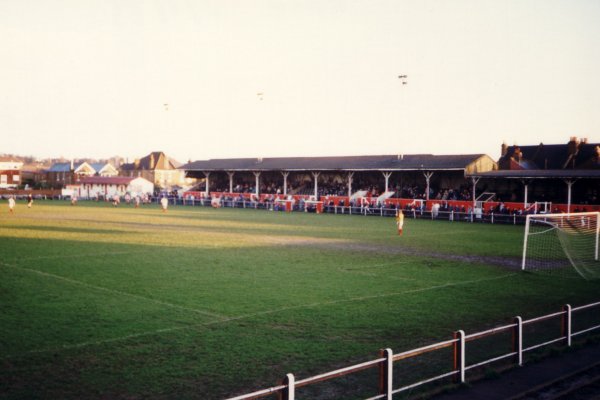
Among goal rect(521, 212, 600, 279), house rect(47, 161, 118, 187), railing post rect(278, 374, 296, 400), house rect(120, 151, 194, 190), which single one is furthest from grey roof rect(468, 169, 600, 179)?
house rect(120, 151, 194, 190)

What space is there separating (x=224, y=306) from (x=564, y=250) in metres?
15.9

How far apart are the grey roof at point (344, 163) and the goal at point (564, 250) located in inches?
679

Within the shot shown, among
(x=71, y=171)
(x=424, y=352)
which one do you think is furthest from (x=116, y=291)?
(x=71, y=171)

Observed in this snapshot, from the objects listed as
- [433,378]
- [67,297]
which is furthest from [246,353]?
[67,297]

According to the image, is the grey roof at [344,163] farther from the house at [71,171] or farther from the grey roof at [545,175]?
the house at [71,171]

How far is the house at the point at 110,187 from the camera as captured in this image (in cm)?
7406

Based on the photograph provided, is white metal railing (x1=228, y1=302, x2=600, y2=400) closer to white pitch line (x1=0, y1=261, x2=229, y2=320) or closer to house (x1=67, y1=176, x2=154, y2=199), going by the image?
white pitch line (x1=0, y1=261, x2=229, y2=320)

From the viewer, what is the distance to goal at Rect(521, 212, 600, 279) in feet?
59.6

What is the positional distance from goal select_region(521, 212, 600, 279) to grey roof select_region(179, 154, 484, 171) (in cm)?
1725

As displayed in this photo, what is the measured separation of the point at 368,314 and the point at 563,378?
14.3 ft

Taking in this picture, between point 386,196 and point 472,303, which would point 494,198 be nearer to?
point 386,196

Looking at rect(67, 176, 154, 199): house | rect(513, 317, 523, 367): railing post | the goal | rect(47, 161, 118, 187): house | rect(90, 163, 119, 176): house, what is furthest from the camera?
rect(90, 163, 119, 176): house

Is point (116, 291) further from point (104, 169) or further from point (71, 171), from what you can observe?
point (104, 169)

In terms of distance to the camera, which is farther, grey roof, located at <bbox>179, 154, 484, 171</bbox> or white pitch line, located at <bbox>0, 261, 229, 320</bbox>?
grey roof, located at <bbox>179, 154, 484, 171</bbox>
